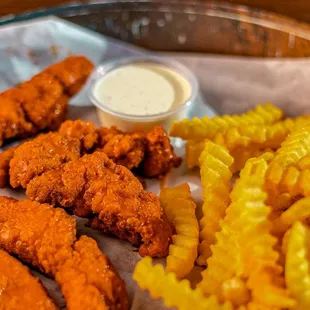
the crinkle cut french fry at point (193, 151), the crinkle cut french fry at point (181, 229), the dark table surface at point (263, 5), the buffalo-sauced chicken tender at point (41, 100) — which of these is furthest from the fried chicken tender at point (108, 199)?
the dark table surface at point (263, 5)

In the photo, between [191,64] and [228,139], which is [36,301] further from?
[191,64]

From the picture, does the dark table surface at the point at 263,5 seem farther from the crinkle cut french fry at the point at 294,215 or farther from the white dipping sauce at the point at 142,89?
the crinkle cut french fry at the point at 294,215

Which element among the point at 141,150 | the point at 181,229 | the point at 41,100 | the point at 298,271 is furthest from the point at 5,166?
the point at 298,271

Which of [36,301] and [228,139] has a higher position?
[228,139]

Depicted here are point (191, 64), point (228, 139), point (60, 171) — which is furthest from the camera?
point (191, 64)

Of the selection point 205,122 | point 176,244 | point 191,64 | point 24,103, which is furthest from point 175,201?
point 191,64

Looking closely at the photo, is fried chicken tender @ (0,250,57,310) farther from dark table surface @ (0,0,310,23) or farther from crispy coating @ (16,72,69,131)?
dark table surface @ (0,0,310,23)

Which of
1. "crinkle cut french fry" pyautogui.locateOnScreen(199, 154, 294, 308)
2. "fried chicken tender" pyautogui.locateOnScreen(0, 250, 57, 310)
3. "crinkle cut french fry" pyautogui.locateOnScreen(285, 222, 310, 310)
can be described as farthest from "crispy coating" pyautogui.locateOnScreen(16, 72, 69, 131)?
"crinkle cut french fry" pyautogui.locateOnScreen(285, 222, 310, 310)
